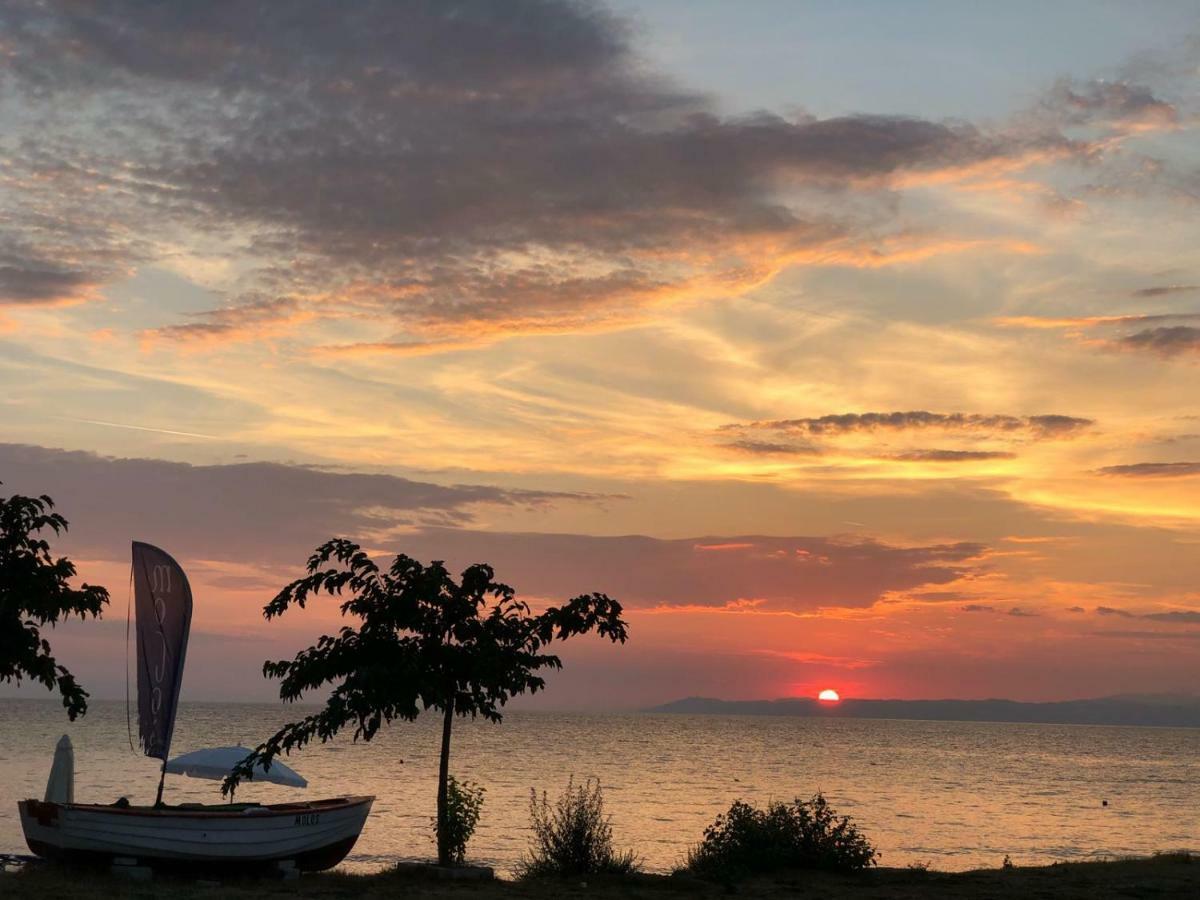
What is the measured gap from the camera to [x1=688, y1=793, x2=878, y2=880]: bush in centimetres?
2408

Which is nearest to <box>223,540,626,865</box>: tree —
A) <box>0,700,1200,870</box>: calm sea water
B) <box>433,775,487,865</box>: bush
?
<box>433,775,487,865</box>: bush

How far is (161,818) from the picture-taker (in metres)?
23.6

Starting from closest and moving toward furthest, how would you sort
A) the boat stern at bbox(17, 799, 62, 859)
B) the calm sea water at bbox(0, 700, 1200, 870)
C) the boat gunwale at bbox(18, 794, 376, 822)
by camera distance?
the boat gunwale at bbox(18, 794, 376, 822) < the boat stern at bbox(17, 799, 62, 859) < the calm sea water at bbox(0, 700, 1200, 870)

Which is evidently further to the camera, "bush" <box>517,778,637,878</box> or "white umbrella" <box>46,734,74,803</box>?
"white umbrella" <box>46,734,74,803</box>

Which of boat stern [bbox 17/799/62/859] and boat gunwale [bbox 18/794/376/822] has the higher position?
boat gunwale [bbox 18/794/376/822]

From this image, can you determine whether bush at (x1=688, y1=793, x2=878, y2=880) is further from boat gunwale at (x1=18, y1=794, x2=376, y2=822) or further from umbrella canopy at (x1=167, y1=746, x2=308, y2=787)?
umbrella canopy at (x1=167, y1=746, x2=308, y2=787)

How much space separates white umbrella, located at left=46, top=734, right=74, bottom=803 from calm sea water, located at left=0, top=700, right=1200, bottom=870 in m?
11.4

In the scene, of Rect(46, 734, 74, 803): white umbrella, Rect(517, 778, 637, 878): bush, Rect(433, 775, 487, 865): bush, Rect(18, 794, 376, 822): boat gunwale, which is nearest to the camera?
Rect(18, 794, 376, 822): boat gunwale

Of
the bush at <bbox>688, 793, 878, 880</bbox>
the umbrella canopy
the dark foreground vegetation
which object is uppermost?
the umbrella canopy

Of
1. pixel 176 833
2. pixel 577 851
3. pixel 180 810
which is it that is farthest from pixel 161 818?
pixel 577 851

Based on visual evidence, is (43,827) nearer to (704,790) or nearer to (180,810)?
(180,810)

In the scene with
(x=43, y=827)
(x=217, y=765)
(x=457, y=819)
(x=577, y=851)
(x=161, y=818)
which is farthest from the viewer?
(x=217, y=765)

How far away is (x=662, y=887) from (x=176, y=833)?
913cm

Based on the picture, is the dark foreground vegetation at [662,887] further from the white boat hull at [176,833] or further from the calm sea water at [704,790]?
the calm sea water at [704,790]
